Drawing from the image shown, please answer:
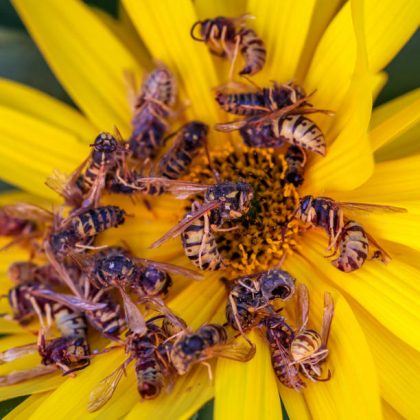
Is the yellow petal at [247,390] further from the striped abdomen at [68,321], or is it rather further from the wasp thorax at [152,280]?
the striped abdomen at [68,321]

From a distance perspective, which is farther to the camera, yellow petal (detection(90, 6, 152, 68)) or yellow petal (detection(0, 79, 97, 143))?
yellow petal (detection(90, 6, 152, 68))

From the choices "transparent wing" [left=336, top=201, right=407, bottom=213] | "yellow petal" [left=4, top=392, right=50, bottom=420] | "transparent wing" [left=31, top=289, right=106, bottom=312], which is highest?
"transparent wing" [left=336, top=201, right=407, bottom=213]

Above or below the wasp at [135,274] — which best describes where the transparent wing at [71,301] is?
below

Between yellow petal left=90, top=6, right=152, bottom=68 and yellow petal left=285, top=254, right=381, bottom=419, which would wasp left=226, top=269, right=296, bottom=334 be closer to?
yellow petal left=285, top=254, right=381, bottom=419

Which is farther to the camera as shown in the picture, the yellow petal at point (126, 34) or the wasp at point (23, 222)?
the yellow petal at point (126, 34)

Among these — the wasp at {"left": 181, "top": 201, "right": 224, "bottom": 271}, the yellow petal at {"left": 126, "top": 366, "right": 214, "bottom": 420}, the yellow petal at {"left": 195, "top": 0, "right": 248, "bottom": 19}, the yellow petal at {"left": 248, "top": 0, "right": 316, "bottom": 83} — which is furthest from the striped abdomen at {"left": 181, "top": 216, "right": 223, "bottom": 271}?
the yellow petal at {"left": 195, "top": 0, "right": 248, "bottom": 19}

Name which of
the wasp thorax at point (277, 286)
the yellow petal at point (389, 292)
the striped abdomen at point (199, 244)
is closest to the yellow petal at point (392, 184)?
the yellow petal at point (389, 292)
